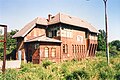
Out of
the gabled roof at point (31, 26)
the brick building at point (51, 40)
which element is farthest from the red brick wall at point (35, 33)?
the gabled roof at point (31, 26)

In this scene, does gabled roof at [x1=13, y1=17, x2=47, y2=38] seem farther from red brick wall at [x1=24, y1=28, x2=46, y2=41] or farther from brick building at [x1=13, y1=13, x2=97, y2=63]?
red brick wall at [x1=24, y1=28, x2=46, y2=41]

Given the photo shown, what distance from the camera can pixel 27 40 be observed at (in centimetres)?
3253

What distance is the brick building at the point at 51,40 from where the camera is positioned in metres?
30.6

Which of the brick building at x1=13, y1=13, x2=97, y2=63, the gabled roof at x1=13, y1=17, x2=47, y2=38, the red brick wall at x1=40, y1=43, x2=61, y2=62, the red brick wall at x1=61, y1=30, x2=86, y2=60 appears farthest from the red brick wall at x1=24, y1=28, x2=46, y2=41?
the red brick wall at x1=61, y1=30, x2=86, y2=60

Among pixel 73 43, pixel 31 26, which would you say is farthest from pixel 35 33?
pixel 73 43

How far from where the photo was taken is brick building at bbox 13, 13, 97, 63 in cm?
3056

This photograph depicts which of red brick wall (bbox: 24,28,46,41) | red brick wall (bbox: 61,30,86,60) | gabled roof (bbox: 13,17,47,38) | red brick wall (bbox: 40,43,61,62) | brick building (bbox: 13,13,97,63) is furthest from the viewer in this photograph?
red brick wall (bbox: 61,30,86,60)

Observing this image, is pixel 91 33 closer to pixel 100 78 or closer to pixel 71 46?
pixel 71 46

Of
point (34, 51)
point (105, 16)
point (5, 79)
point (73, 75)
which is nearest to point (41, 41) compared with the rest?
point (34, 51)

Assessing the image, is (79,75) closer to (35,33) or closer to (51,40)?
(51,40)

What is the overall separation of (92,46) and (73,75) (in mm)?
→ 28053

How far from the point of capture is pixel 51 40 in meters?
31.2

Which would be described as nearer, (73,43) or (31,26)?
(31,26)

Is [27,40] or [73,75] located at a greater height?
[27,40]
